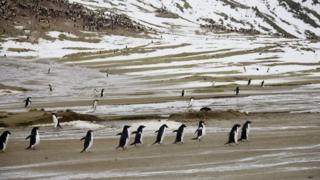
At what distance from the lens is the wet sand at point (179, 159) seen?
1789 centimetres

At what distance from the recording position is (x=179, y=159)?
2070cm

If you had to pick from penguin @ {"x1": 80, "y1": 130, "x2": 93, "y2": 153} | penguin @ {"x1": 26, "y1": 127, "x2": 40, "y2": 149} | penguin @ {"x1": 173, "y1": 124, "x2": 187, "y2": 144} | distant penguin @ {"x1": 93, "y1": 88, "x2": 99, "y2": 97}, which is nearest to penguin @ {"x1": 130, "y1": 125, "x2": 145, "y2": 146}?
penguin @ {"x1": 173, "y1": 124, "x2": 187, "y2": 144}

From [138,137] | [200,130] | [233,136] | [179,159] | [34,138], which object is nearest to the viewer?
[179,159]

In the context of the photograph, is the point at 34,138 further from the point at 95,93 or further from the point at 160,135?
the point at 95,93

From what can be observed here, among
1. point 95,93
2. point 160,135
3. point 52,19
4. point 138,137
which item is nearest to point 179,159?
point 160,135

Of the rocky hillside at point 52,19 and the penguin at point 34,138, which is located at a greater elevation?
the rocky hillside at point 52,19

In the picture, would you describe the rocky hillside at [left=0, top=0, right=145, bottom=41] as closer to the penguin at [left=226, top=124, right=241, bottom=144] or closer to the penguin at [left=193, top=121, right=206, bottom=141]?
the penguin at [left=193, top=121, right=206, bottom=141]

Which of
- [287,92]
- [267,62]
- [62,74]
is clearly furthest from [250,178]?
[267,62]

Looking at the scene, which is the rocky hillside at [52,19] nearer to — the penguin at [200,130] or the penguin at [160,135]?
the penguin at [200,130]

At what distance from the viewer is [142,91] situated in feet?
176

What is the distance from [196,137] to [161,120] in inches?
244

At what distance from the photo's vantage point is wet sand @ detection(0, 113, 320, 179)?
1789cm

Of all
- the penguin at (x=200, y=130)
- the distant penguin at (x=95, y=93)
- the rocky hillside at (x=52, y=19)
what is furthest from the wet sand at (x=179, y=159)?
the rocky hillside at (x=52, y=19)

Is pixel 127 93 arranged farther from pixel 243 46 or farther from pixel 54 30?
pixel 54 30
